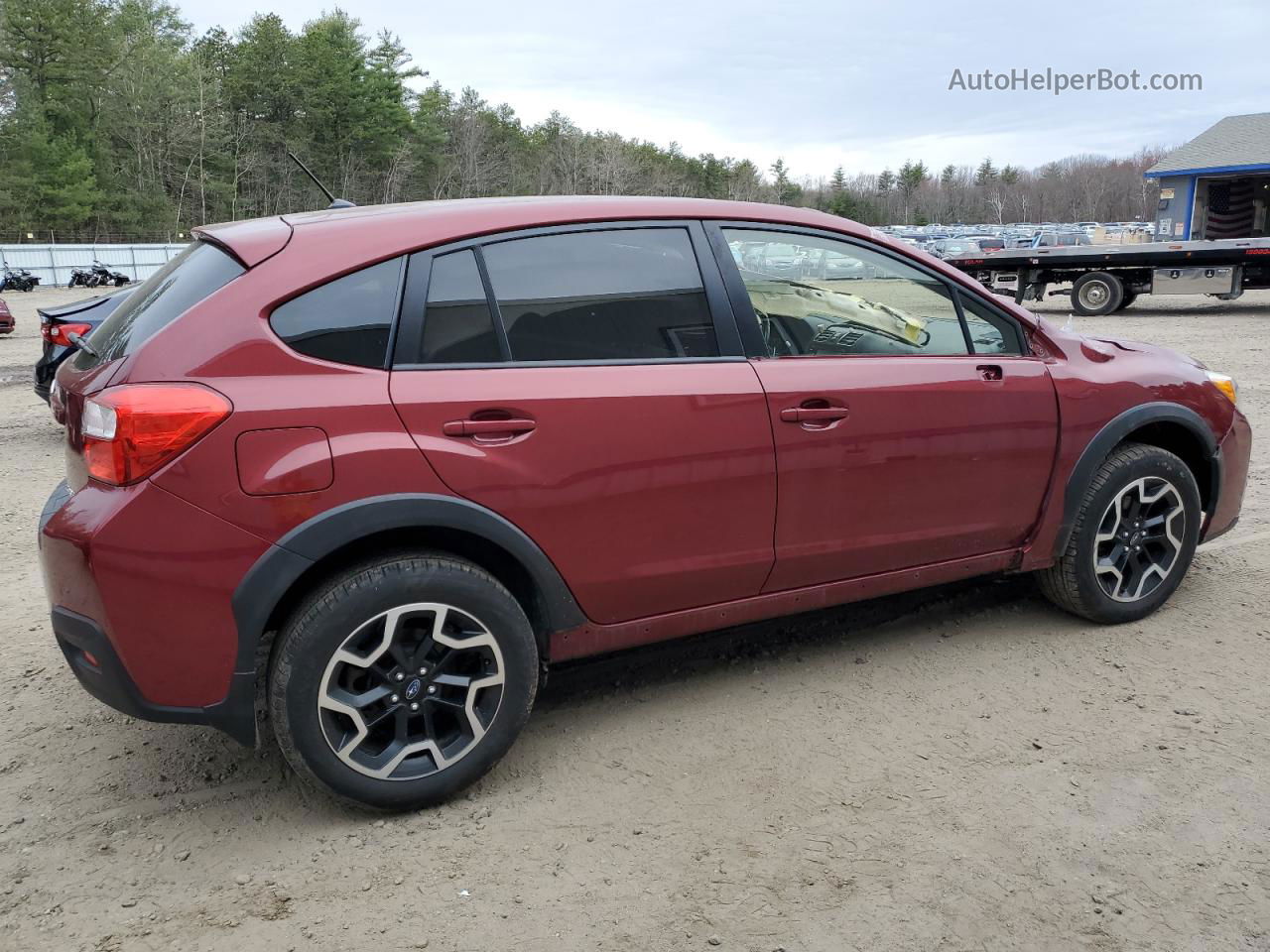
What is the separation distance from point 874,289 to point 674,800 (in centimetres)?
188

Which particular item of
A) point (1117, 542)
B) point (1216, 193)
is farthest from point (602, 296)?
point (1216, 193)

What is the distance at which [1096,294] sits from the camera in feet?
69.2

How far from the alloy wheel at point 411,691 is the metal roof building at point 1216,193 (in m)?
43.7

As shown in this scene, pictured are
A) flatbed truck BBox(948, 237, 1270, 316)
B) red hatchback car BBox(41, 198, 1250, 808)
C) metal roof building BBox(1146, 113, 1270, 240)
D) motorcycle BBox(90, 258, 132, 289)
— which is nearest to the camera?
red hatchback car BBox(41, 198, 1250, 808)

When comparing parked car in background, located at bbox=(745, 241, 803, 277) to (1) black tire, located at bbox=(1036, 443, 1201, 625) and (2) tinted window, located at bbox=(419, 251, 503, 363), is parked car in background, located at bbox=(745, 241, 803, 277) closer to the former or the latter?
(2) tinted window, located at bbox=(419, 251, 503, 363)

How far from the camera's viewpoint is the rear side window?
112 inches

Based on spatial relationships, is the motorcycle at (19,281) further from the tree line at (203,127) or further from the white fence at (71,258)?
the tree line at (203,127)

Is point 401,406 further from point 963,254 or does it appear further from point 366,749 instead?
point 963,254

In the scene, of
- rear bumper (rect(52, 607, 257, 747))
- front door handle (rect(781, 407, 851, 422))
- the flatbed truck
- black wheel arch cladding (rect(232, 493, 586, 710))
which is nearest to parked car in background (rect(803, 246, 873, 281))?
front door handle (rect(781, 407, 851, 422))

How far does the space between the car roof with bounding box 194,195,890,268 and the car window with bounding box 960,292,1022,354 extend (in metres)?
0.80

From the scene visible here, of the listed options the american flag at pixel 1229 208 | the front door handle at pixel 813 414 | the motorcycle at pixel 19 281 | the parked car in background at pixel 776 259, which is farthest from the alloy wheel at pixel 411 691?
the american flag at pixel 1229 208

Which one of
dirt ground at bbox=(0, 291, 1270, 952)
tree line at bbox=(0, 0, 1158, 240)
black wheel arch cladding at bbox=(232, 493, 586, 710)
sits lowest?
dirt ground at bbox=(0, 291, 1270, 952)

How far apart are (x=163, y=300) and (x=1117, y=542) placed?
3535mm

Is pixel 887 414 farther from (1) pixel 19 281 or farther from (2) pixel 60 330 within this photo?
(1) pixel 19 281
